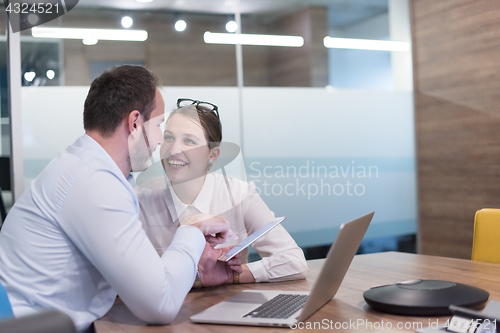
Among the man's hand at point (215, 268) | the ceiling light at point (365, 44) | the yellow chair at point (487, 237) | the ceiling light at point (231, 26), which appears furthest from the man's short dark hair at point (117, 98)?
the ceiling light at point (365, 44)

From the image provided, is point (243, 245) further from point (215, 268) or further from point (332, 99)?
point (332, 99)

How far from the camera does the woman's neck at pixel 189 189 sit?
1442 mm

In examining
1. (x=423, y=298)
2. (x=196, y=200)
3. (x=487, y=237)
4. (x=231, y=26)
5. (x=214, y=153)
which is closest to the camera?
(x=423, y=298)

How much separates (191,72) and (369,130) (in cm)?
164

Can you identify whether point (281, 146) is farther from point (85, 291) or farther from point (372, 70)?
point (85, 291)

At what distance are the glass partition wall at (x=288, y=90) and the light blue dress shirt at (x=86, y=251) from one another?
1.77 meters

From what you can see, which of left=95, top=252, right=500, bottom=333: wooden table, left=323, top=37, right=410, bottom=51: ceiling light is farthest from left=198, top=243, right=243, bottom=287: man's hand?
left=323, top=37, right=410, bottom=51: ceiling light

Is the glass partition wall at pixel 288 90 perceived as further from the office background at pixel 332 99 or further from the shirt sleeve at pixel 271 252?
the shirt sleeve at pixel 271 252

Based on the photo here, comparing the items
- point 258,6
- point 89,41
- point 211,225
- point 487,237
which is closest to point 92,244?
point 211,225

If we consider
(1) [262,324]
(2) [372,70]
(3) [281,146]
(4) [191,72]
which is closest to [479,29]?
(2) [372,70]

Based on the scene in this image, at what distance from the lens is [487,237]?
1.89 metres

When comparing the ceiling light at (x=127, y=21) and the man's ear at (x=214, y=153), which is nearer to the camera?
the man's ear at (x=214, y=153)

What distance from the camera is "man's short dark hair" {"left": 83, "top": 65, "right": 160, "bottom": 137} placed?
1.26 meters

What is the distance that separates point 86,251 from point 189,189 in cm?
49
